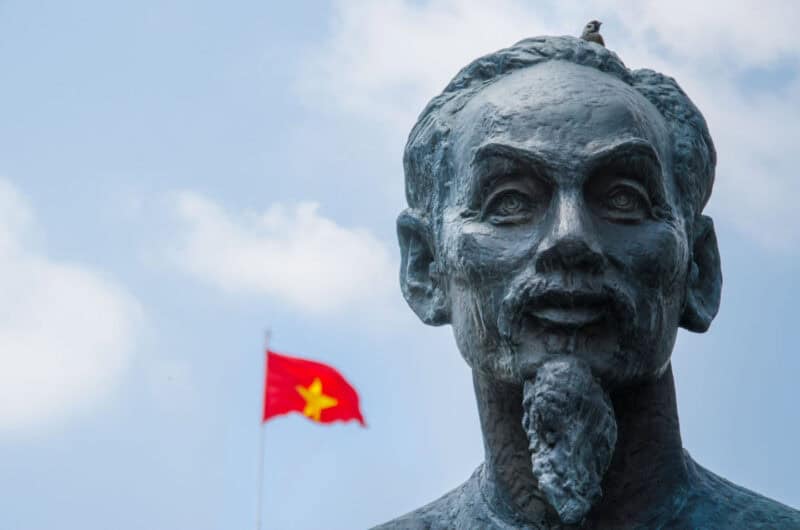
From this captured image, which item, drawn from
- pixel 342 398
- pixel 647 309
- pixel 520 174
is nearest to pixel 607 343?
pixel 647 309

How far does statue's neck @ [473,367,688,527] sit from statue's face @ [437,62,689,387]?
25 cm

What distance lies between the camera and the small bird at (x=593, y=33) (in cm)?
834

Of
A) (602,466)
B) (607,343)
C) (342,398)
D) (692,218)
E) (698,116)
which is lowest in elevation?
(602,466)

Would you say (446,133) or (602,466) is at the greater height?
(446,133)

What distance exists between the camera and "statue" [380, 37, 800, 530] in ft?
23.2

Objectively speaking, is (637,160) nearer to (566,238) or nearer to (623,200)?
(623,200)

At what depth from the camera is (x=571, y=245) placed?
702 centimetres

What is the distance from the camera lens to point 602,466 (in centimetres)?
712

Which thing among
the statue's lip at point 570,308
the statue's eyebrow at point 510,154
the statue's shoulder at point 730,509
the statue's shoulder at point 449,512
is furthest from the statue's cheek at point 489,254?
the statue's shoulder at point 730,509

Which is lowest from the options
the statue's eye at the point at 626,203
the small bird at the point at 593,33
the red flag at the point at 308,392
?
the statue's eye at the point at 626,203

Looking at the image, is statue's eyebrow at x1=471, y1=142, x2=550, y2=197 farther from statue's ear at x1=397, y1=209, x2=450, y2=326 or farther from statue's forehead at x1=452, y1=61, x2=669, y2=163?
statue's ear at x1=397, y1=209, x2=450, y2=326

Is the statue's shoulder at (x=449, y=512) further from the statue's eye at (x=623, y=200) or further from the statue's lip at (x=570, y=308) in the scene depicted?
the statue's eye at (x=623, y=200)

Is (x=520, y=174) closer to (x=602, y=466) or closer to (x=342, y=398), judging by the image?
(x=602, y=466)

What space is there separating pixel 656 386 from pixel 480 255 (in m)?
0.98
